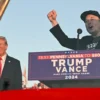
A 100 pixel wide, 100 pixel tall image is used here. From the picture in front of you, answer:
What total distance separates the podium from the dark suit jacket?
1.28 ft

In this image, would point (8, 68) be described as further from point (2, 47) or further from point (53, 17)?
point (53, 17)

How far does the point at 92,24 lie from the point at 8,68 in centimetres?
171

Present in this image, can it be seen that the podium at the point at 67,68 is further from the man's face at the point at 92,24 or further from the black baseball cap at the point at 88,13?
the black baseball cap at the point at 88,13

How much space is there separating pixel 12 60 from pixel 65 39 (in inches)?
41.5

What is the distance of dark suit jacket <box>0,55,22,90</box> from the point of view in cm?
403

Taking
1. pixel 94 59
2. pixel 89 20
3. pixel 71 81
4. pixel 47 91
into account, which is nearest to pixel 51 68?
pixel 71 81

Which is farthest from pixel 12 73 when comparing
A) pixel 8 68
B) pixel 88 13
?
pixel 88 13

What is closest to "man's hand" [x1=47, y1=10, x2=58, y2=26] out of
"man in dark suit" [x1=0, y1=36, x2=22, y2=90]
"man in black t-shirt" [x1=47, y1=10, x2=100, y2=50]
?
"man in black t-shirt" [x1=47, y1=10, x2=100, y2=50]

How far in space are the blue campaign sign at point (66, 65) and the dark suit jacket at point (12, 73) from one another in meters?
0.39

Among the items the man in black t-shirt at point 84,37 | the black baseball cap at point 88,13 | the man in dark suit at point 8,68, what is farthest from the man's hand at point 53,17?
the man in dark suit at point 8,68

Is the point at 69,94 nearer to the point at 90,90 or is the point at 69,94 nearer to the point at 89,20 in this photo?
the point at 90,90

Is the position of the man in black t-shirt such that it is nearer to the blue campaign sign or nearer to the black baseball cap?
the black baseball cap

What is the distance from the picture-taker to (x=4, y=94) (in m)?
2.60

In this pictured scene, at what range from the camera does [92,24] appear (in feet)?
15.8
